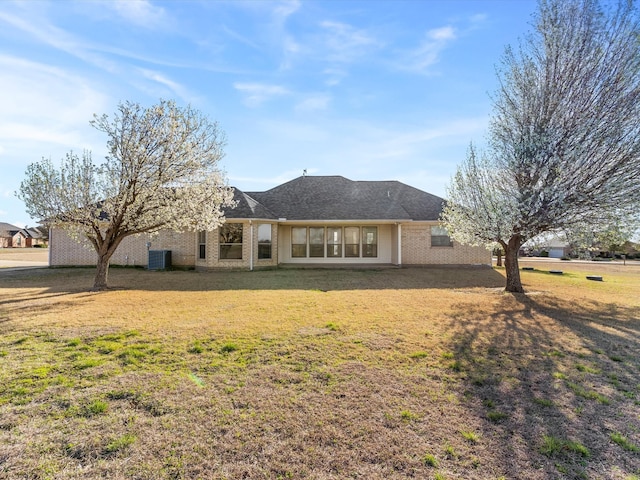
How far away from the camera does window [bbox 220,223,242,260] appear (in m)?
17.1

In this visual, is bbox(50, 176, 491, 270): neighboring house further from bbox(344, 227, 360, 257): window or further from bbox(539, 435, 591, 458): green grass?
bbox(539, 435, 591, 458): green grass

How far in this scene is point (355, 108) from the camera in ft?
46.0

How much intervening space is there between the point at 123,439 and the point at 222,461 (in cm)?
103

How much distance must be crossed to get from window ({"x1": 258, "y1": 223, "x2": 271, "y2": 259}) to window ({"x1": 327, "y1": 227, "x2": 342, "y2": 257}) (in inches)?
152

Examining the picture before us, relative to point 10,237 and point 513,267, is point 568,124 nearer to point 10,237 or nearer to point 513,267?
point 513,267

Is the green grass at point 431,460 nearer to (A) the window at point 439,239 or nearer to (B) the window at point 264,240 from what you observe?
(B) the window at point 264,240

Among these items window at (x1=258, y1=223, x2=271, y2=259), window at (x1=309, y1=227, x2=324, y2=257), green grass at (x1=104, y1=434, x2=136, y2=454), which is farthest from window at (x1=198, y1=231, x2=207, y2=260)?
green grass at (x1=104, y1=434, x2=136, y2=454)

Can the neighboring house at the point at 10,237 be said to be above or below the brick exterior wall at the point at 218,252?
above

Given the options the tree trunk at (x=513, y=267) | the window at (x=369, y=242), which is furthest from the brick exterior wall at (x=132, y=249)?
the tree trunk at (x=513, y=267)

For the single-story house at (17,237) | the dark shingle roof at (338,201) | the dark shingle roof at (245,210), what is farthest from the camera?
the single-story house at (17,237)

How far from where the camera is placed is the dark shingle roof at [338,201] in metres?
18.5

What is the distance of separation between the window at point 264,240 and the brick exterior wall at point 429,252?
26.0ft

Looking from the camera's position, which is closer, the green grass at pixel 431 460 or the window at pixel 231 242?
the green grass at pixel 431 460

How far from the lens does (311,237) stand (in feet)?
65.3
